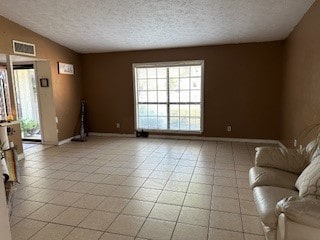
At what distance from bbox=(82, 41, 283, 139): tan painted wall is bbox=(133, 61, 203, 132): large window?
0.17m

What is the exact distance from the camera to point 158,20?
3965 millimetres

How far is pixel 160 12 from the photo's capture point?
3664 mm

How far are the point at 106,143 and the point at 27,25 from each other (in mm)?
2873

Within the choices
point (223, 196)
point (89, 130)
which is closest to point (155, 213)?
point (223, 196)

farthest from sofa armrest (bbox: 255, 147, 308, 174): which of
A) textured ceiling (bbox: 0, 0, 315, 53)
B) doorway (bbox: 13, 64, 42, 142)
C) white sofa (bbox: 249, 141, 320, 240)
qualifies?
doorway (bbox: 13, 64, 42, 142)

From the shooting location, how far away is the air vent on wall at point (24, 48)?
Result: 4.22 metres

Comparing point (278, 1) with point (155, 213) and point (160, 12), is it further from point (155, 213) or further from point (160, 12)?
point (155, 213)

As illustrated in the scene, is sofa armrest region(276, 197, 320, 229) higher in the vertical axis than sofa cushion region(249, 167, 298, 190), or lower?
higher

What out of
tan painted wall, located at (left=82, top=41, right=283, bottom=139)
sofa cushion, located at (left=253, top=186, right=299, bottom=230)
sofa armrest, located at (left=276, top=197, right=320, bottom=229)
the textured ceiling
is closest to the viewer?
sofa armrest, located at (left=276, top=197, right=320, bottom=229)

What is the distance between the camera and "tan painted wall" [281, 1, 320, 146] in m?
3.03

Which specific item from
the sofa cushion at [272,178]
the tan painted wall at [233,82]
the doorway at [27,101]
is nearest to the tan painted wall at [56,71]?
the doorway at [27,101]

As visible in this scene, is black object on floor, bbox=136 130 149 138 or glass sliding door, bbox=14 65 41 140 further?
black object on floor, bbox=136 130 149 138

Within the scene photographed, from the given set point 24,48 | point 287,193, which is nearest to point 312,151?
point 287,193

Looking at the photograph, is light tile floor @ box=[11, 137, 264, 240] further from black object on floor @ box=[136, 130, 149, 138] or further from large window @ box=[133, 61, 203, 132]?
black object on floor @ box=[136, 130, 149, 138]
